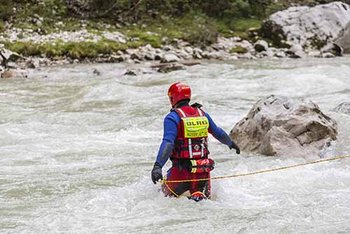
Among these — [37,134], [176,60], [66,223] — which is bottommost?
[176,60]

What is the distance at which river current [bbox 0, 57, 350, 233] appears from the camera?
593cm

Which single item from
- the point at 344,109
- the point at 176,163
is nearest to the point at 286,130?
the point at 344,109

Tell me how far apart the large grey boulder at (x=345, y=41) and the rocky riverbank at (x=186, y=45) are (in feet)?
0.06

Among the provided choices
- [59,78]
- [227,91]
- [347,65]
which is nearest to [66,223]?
[227,91]

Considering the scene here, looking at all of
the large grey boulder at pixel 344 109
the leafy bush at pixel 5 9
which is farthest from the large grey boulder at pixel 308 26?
the large grey boulder at pixel 344 109

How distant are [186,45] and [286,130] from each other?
638 inches

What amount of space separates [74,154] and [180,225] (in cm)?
377

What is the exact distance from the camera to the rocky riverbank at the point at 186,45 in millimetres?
22031

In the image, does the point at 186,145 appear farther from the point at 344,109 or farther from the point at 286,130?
the point at 344,109

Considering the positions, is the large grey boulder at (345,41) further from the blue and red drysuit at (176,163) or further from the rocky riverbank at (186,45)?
the blue and red drysuit at (176,163)

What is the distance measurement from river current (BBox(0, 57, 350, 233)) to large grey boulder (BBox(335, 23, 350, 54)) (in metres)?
8.45

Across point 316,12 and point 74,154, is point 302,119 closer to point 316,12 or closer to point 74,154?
point 74,154

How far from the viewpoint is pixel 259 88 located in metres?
16.0

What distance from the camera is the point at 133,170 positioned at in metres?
8.27
